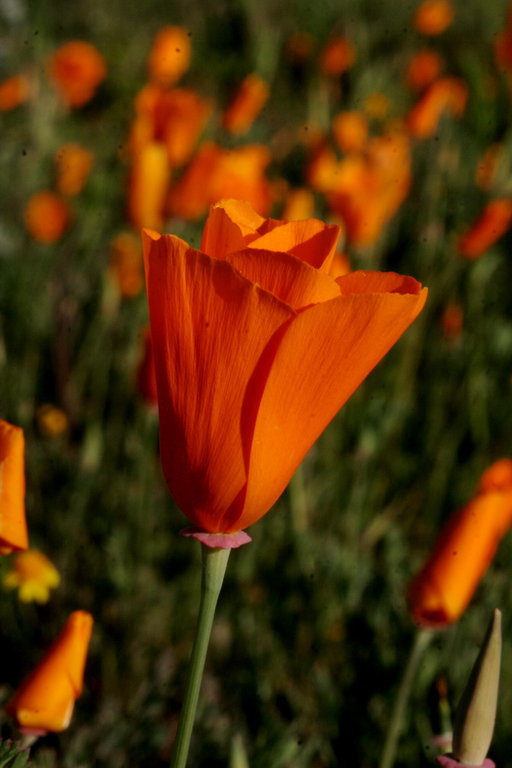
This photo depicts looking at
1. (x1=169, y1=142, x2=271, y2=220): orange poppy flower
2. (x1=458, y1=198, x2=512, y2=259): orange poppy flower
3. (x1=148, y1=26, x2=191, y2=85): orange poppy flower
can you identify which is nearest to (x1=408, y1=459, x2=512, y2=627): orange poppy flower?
(x1=458, y1=198, x2=512, y2=259): orange poppy flower

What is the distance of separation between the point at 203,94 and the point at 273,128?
0.41 metres

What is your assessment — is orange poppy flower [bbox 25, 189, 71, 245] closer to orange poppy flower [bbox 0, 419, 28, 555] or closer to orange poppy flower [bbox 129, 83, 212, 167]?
orange poppy flower [bbox 129, 83, 212, 167]

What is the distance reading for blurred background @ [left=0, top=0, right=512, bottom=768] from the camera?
4.03 feet

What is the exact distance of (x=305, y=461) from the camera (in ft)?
5.49

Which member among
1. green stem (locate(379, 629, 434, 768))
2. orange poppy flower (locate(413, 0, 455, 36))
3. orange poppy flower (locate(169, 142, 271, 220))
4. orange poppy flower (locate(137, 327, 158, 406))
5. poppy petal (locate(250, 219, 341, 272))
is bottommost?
green stem (locate(379, 629, 434, 768))

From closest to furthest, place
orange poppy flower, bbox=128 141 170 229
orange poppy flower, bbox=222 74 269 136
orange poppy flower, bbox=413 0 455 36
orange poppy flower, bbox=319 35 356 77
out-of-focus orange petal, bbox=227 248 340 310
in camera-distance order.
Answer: out-of-focus orange petal, bbox=227 248 340 310 → orange poppy flower, bbox=128 141 170 229 → orange poppy flower, bbox=222 74 269 136 → orange poppy flower, bbox=319 35 356 77 → orange poppy flower, bbox=413 0 455 36

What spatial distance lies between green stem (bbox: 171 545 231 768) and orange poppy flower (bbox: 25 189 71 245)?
1.43 meters

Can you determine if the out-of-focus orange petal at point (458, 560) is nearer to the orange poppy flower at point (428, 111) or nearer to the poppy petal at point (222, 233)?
the poppy petal at point (222, 233)

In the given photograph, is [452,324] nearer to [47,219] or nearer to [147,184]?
[147,184]

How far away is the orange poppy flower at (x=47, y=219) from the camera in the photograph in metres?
1.92

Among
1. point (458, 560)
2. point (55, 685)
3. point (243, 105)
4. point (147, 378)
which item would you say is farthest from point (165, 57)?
point (55, 685)

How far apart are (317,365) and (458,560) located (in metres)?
0.38

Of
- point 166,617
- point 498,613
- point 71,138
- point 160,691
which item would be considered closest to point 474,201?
point 71,138

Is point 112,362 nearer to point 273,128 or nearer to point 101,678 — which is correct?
point 101,678
